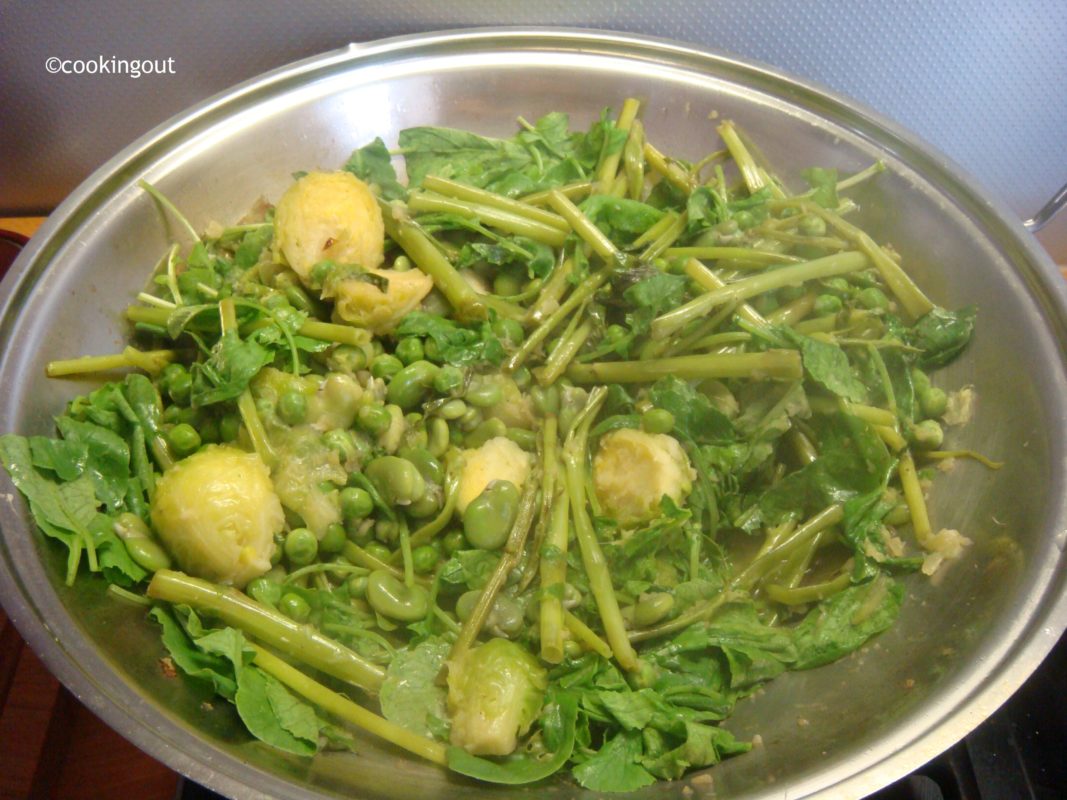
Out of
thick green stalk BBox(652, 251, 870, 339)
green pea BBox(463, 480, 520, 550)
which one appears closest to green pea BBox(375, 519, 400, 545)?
green pea BBox(463, 480, 520, 550)

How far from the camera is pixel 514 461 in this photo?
7.32ft

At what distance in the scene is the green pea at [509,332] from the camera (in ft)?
7.75

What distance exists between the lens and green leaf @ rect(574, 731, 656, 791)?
5.66 feet

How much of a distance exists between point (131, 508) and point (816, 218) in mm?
2302

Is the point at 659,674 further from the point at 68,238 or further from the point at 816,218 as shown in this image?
the point at 68,238

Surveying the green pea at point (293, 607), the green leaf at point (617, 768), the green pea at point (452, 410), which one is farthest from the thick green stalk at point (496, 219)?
the green leaf at point (617, 768)

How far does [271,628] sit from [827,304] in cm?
192

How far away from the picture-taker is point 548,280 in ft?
8.22

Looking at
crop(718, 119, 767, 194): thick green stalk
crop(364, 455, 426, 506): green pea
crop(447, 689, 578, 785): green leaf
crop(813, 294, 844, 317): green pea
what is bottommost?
crop(447, 689, 578, 785): green leaf

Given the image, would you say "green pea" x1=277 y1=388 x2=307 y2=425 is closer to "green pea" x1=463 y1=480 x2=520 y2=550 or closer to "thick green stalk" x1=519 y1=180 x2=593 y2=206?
"green pea" x1=463 y1=480 x2=520 y2=550

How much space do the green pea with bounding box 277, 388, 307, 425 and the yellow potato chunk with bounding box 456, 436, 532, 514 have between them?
483mm

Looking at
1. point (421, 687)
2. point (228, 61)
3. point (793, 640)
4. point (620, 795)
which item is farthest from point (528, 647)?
point (228, 61)

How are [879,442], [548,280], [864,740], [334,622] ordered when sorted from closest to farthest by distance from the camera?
[864,740], [334,622], [879,442], [548,280]

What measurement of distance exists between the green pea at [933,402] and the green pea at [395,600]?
1648 mm
